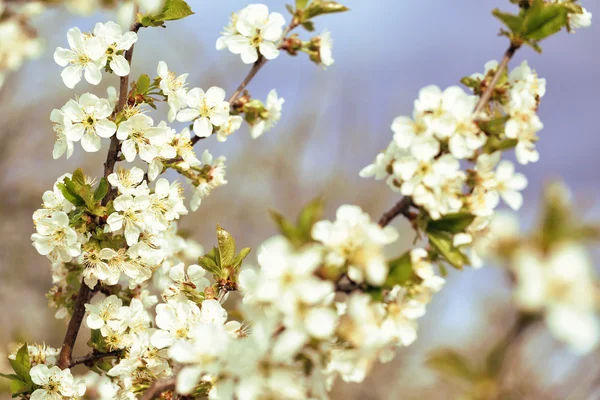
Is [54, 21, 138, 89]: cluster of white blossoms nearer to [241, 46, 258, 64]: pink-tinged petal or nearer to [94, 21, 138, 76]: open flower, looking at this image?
[94, 21, 138, 76]: open flower

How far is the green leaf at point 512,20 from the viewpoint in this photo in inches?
37.2

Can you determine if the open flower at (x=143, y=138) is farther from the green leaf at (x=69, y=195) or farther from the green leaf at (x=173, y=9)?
the green leaf at (x=173, y=9)

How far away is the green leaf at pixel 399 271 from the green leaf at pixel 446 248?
72 mm

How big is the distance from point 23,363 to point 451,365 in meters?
0.98

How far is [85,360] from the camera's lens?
1238 millimetres

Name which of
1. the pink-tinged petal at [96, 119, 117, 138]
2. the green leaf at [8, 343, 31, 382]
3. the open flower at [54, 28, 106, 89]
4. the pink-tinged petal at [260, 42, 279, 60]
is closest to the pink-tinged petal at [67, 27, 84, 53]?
the open flower at [54, 28, 106, 89]

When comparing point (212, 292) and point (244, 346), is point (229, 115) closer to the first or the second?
point (212, 292)

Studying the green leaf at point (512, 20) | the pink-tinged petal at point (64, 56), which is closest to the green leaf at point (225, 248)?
the pink-tinged petal at point (64, 56)

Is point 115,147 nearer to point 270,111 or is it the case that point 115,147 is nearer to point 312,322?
point 270,111

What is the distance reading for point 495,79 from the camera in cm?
92

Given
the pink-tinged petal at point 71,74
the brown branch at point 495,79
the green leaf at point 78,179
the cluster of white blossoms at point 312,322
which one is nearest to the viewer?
the cluster of white blossoms at point 312,322

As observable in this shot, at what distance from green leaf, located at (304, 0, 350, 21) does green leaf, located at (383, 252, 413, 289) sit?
60 cm

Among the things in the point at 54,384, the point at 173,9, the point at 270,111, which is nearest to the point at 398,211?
the point at 270,111

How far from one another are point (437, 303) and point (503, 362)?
5909 millimetres
